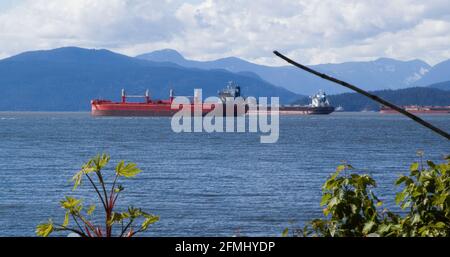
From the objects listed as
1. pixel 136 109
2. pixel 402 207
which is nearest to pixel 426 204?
pixel 402 207

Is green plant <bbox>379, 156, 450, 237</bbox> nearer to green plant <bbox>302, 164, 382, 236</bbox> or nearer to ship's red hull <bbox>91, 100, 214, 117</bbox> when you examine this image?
green plant <bbox>302, 164, 382, 236</bbox>

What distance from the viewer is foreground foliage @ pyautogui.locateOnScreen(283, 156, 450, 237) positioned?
8.21 ft

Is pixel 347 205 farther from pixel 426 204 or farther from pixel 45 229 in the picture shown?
pixel 45 229

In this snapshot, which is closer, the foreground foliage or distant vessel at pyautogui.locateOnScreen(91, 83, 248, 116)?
the foreground foliage

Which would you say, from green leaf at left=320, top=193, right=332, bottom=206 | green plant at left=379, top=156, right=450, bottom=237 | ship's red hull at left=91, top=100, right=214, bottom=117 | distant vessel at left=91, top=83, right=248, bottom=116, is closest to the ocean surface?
green leaf at left=320, top=193, right=332, bottom=206

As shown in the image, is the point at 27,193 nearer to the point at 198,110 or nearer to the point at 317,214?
the point at 317,214

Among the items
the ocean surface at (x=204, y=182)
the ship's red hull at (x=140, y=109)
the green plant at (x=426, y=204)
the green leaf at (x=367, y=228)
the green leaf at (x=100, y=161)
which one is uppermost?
the ship's red hull at (x=140, y=109)

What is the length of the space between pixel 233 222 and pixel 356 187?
62.4 ft

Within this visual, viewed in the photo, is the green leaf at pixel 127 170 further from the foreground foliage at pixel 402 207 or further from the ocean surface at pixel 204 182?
the ocean surface at pixel 204 182

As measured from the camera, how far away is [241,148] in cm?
5769

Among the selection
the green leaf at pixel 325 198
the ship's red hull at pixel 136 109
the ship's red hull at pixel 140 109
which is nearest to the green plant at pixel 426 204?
the green leaf at pixel 325 198

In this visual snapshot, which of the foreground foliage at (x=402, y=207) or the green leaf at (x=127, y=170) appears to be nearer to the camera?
the green leaf at (x=127, y=170)

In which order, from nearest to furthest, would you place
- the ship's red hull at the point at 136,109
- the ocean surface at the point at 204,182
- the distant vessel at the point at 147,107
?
the ocean surface at the point at 204,182 → the distant vessel at the point at 147,107 → the ship's red hull at the point at 136,109

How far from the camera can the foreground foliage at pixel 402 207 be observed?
250 centimetres
